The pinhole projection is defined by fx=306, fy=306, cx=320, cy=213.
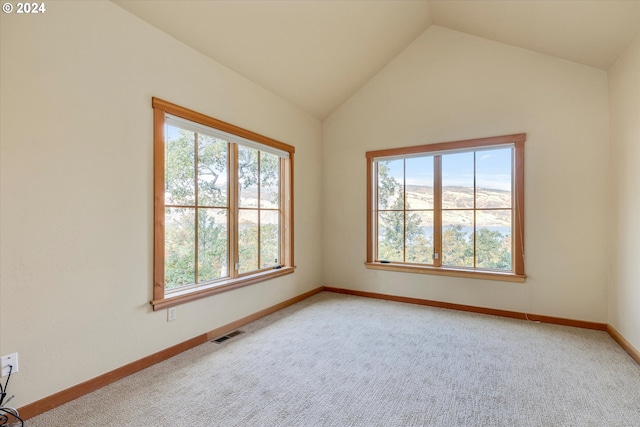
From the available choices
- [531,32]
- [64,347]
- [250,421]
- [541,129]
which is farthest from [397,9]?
[64,347]

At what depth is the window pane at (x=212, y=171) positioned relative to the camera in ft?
9.66

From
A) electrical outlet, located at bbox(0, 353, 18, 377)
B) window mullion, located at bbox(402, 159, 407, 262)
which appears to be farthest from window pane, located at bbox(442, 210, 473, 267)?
electrical outlet, located at bbox(0, 353, 18, 377)

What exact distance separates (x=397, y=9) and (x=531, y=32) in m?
1.39

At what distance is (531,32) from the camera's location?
311cm

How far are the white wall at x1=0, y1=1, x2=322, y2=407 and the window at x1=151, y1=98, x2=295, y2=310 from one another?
0.12 meters

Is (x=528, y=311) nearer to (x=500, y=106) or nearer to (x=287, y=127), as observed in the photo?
(x=500, y=106)

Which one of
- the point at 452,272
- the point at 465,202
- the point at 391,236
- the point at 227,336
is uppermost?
the point at 465,202

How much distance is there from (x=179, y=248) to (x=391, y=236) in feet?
9.23

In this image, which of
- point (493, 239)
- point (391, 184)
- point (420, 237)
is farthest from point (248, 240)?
point (493, 239)

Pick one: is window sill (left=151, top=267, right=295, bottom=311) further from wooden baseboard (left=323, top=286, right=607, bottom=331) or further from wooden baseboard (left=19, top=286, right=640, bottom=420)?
wooden baseboard (left=323, top=286, right=607, bottom=331)

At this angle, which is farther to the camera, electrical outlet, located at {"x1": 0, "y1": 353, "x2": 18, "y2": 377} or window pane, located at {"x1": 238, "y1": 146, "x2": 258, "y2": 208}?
window pane, located at {"x1": 238, "y1": 146, "x2": 258, "y2": 208}

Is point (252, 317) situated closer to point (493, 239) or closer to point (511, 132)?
point (493, 239)

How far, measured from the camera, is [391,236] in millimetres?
4387

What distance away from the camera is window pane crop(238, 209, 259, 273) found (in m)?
3.41
